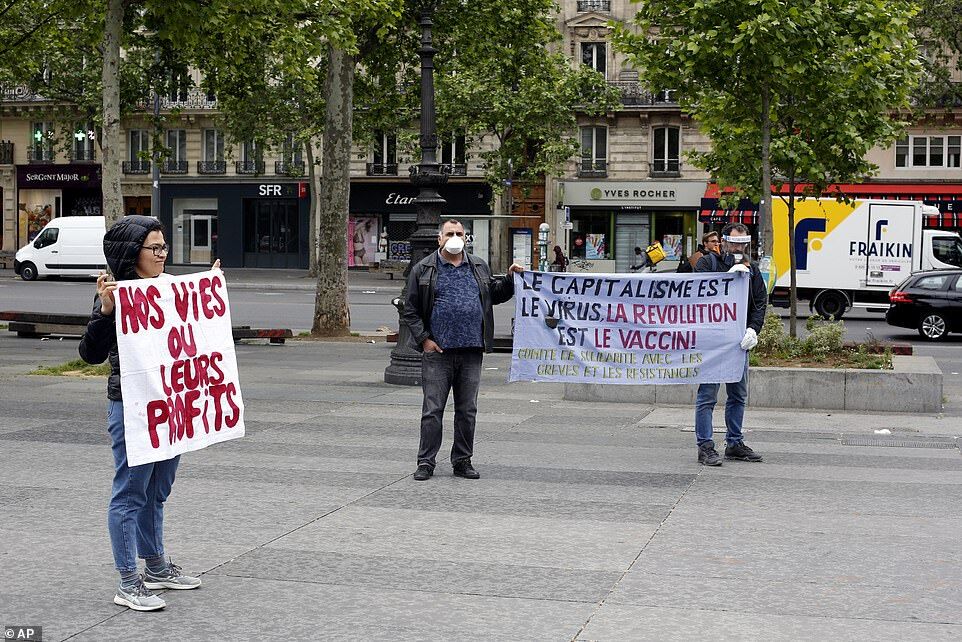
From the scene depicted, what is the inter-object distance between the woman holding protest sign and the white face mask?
3416mm

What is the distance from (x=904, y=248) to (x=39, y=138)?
4146 cm

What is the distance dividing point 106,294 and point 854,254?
2900 centimetres

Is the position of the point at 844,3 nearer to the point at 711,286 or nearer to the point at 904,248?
the point at 711,286

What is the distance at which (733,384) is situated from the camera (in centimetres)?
1044

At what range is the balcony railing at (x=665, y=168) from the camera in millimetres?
55281

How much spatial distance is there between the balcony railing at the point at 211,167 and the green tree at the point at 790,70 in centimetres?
4246

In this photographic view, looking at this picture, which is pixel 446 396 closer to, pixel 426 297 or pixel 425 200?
pixel 426 297

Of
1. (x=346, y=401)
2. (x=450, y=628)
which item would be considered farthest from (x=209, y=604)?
(x=346, y=401)

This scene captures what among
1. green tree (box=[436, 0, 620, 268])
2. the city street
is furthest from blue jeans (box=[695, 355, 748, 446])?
green tree (box=[436, 0, 620, 268])

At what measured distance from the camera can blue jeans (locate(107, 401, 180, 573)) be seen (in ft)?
19.0

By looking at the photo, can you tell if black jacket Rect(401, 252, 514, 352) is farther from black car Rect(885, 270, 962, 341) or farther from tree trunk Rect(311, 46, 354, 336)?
black car Rect(885, 270, 962, 341)

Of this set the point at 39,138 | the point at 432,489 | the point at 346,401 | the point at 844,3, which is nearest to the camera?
the point at 432,489

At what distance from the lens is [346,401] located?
1436 centimetres

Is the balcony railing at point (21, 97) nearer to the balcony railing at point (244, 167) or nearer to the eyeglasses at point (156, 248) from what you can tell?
the balcony railing at point (244, 167)
